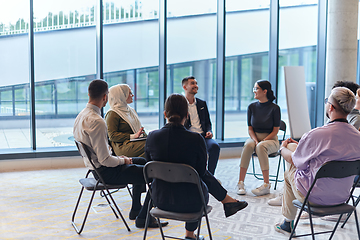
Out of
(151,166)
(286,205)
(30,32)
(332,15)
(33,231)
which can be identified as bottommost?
(33,231)

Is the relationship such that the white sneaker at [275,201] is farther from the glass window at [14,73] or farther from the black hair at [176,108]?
the glass window at [14,73]

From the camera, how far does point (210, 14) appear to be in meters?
6.95

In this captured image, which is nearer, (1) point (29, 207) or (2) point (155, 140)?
(2) point (155, 140)

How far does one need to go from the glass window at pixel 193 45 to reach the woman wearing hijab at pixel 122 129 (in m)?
2.97

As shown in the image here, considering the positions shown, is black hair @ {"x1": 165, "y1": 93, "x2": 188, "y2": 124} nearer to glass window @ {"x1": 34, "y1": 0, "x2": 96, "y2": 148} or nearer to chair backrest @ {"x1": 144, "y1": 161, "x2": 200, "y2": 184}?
chair backrest @ {"x1": 144, "y1": 161, "x2": 200, "y2": 184}

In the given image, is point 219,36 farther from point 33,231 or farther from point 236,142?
point 33,231

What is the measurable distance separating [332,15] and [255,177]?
3750 millimetres

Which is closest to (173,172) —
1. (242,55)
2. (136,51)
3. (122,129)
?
(122,129)

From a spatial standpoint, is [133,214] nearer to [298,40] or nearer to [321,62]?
[298,40]

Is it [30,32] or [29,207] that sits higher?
[30,32]

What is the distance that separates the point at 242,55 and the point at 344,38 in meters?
1.94

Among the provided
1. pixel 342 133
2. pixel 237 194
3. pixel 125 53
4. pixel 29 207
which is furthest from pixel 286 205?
pixel 125 53

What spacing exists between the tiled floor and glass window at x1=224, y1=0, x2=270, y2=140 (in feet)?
8.06

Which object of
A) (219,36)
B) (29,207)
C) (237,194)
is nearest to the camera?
(29,207)
